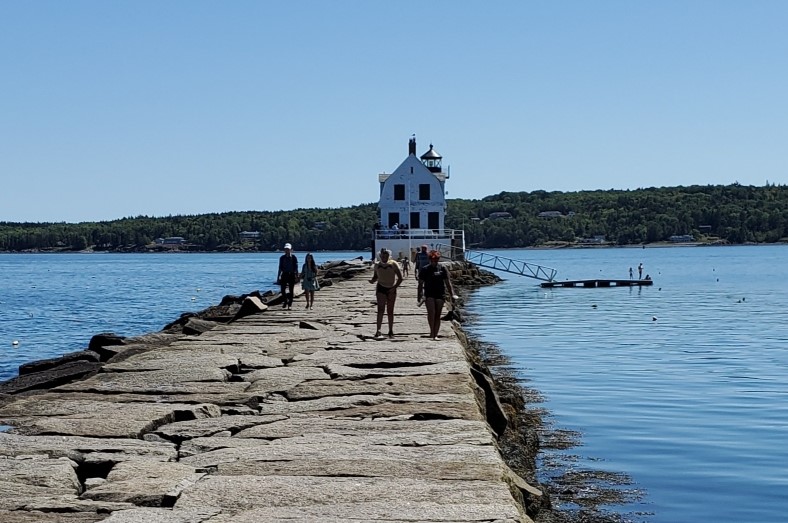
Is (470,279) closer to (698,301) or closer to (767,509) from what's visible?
(698,301)

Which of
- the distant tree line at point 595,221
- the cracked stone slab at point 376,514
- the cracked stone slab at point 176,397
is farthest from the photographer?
the distant tree line at point 595,221

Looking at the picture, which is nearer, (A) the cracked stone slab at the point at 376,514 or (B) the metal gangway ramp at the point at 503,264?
(A) the cracked stone slab at the point at 376,514

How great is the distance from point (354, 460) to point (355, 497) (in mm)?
873

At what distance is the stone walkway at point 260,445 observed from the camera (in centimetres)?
599

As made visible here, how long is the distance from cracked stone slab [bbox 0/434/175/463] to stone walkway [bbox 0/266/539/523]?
0.5 inches

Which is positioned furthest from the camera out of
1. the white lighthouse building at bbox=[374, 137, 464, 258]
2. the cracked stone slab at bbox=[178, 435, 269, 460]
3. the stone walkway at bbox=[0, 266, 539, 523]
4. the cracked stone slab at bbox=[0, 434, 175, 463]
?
the white lighthouse building at bbox=[374, 137, 464, 258]

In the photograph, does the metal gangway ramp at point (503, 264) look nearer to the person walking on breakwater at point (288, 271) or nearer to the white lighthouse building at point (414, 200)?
the white lighthouse building at point (414, 200)

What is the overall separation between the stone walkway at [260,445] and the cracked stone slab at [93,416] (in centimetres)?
2

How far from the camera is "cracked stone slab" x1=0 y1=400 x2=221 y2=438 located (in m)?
8.16

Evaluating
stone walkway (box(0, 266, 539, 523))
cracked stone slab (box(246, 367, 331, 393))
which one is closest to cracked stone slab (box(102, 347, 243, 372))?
stone walkway (box(0, 266, 539, 523))

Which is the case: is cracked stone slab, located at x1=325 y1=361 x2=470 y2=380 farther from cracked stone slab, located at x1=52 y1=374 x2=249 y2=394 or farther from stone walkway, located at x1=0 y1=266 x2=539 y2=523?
cracked stone slab, located at x1=52 y1=374 x2=249 y2=394

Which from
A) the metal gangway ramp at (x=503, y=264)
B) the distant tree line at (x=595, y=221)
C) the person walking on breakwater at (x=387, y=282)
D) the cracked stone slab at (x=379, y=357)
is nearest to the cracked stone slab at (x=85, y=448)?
the cracked stone slab at (x=379, y=357)

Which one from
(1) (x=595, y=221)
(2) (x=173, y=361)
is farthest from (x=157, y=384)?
(1) (x=595, y=221)

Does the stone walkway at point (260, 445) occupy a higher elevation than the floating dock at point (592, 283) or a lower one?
higher
